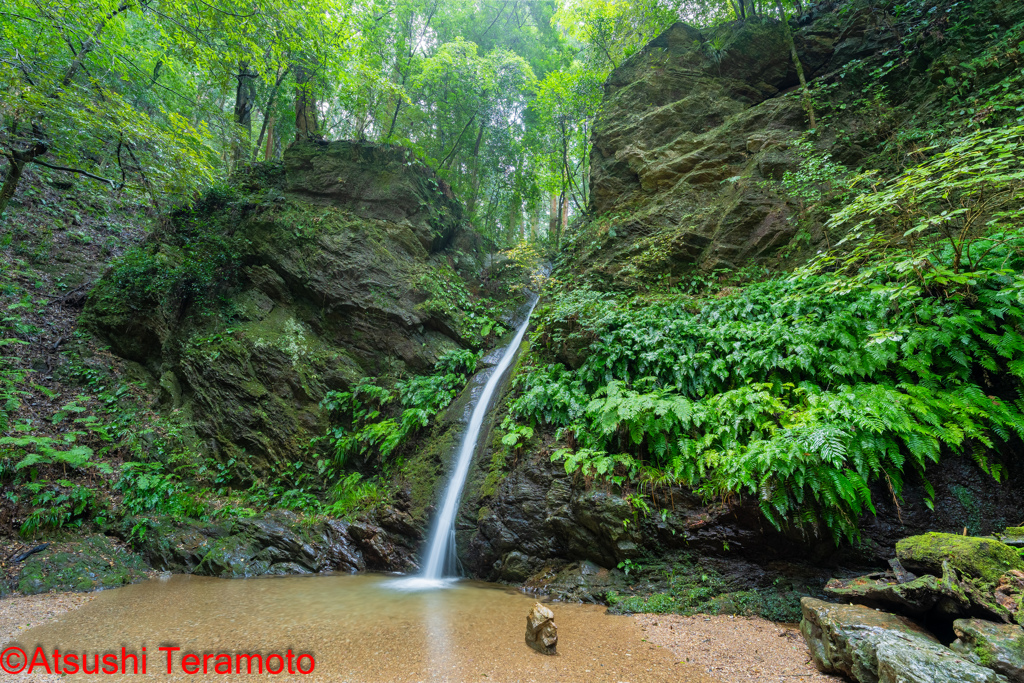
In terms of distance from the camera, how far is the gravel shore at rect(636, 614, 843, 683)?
284cm

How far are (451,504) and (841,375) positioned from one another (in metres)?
5.38

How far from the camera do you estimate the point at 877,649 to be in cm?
257

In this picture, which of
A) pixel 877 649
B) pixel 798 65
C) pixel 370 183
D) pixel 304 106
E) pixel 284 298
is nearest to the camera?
pixel 877 649

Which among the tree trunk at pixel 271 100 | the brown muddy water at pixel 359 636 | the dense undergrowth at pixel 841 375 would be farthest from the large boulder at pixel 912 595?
the tree trunk at pixel 271 100

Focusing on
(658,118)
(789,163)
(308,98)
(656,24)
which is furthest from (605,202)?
(308,98)

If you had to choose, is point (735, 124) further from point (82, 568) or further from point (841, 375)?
point (82, 568)

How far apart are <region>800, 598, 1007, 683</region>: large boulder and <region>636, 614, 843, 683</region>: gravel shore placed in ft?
0.49

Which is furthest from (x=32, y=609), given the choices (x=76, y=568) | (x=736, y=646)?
(x=736, y=646)

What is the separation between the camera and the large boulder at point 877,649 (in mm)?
2281

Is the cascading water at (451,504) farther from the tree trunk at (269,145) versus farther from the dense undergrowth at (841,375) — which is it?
the tree trunk at (269,145)

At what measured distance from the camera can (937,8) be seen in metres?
7.88

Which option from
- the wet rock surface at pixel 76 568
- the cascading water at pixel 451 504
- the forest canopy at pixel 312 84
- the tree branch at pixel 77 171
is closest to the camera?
the wet rock surface at pixel 76 568

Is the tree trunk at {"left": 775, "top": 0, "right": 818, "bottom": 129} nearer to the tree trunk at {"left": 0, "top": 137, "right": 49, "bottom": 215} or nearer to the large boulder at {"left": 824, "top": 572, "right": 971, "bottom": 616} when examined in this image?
the large boulder at {"left": 824, "top": 572, "right": 971, "bottom": 616}

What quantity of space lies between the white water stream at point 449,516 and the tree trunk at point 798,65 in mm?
8376
